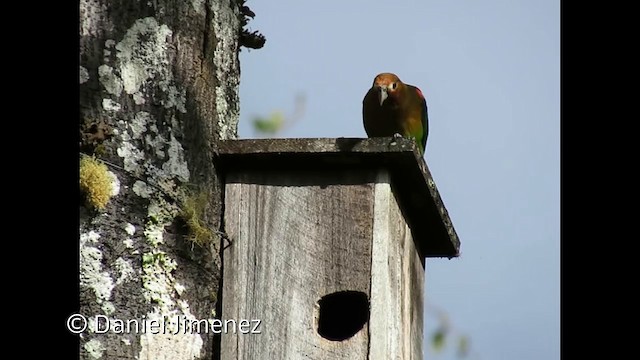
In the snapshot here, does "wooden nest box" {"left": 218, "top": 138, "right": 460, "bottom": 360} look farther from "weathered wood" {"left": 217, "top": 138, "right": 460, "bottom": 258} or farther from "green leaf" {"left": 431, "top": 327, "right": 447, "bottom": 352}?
"green leaf" {"left": 431, "top": 327, "right": 447, "bottom": 352}

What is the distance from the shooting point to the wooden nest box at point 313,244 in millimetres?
3412

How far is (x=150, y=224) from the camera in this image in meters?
3.13

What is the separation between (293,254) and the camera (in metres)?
3.49

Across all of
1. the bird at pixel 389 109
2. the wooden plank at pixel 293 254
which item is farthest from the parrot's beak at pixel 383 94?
the wooden plank at pixel 293 254

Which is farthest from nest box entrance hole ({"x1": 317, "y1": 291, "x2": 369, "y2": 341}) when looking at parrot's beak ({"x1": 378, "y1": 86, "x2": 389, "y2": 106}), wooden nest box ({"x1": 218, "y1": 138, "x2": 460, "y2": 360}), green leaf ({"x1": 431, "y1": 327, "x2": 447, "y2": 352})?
parrot's beak ({"x1": 378, "y1": 86, "x2": 389, "y2": 106})

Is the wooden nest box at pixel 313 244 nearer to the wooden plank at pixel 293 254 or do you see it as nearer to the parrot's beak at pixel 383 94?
the wooden plank at pixel 293 254

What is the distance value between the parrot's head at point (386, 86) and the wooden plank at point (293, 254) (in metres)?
1.85

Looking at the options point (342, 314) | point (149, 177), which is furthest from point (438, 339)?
point (149, 177)

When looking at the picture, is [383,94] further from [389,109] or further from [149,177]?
[149,177]

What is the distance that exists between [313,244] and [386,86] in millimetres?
2036

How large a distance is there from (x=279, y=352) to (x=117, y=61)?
1.00 metres

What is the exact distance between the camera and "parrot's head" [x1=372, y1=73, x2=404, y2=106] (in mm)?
5352
